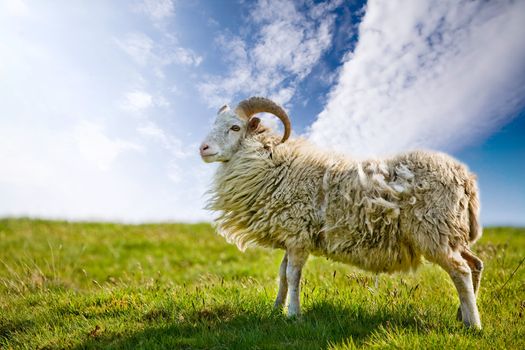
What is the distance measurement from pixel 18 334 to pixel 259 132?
4.16 m

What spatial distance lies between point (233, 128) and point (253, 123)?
302 mm

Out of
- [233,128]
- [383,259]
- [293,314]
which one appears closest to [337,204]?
[383,259]

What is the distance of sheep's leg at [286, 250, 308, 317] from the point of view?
18.1 ft

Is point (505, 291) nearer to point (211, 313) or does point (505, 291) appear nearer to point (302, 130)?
point (302, 130)

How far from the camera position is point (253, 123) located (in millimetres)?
6527

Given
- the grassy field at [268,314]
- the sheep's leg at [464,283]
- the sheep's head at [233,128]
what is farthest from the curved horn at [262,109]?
the sheep's leg at [464,283]

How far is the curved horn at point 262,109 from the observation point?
629cm

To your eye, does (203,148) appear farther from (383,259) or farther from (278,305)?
(383,259)

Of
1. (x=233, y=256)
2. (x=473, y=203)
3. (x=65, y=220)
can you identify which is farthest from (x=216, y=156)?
(x=65, y=220)

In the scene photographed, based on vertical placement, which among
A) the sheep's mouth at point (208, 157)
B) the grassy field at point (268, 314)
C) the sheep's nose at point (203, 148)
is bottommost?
the grassy field at point (268, 314)

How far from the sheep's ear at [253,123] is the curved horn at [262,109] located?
8cm

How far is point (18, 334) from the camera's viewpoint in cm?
570

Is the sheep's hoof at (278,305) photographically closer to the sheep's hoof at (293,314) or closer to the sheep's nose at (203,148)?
the sheep's hoof at (293,314)

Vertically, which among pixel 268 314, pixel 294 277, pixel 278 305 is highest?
pixel 294 277
